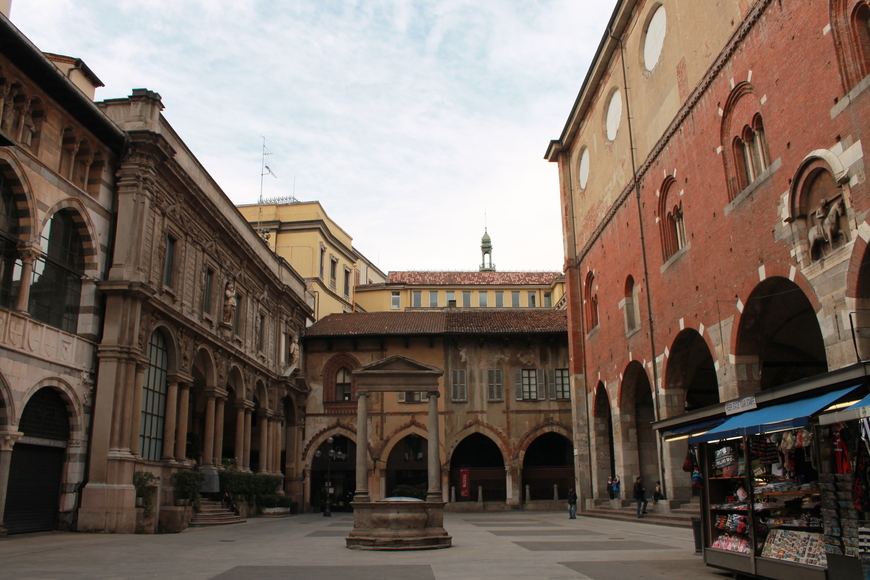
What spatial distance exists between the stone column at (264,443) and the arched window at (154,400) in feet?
35.0

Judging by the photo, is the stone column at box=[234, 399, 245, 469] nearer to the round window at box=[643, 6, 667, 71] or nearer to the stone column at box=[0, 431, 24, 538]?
the stone column at box=[0, 431, 24, 538]

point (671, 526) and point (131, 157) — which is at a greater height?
point (131, 157)

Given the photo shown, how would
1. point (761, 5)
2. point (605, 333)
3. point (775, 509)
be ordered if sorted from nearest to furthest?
point (775, 509)
point (761, 5)
point (605, 333)

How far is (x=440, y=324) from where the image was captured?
40.4m

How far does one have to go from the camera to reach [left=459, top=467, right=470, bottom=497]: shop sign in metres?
37.7

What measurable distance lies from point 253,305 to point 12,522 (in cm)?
1615

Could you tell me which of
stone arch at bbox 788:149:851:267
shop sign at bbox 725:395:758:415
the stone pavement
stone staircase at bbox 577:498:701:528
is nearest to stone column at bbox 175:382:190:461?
the stone pavement

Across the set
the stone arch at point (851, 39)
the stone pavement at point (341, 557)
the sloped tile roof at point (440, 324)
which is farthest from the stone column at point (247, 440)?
the stone arch at point (851, 39)

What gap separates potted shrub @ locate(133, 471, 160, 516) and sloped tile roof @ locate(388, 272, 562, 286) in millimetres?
46317

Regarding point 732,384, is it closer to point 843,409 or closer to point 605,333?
point 843,409

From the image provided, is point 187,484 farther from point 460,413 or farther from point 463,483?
point 460,413

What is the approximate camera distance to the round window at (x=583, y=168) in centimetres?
3297

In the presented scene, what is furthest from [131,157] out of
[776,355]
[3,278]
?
[776,355]

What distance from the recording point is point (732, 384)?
17609mm
